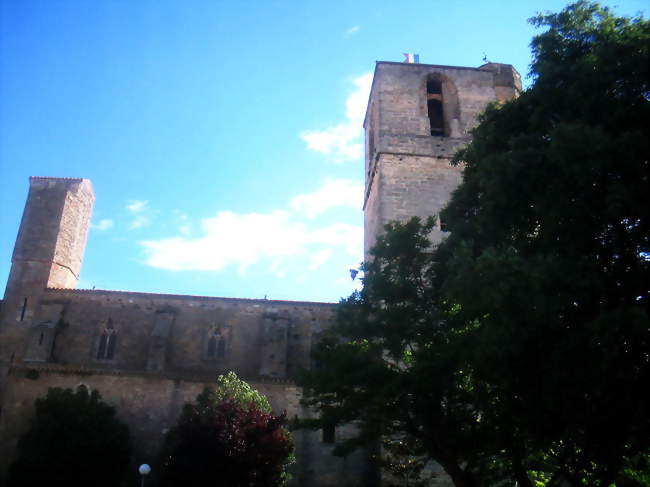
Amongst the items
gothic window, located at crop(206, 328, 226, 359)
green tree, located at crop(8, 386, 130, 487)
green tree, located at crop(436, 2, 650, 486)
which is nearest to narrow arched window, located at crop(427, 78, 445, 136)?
gothic window, located at crop(206, 328, 226, 359)

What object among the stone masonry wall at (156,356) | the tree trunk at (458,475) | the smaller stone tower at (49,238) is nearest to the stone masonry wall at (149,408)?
the stone masonry wall at (156,356)

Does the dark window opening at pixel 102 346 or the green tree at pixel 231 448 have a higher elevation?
the dark window opening at pixel 102 346

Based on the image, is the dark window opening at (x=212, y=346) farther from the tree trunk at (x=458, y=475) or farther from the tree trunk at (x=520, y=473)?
the tree trunk at (x=520, y=473)

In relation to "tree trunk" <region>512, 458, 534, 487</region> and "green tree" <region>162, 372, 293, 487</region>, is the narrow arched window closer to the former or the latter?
"green tree" <region>162, 372, 293, 487</region>

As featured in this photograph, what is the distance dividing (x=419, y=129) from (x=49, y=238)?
16419 mm

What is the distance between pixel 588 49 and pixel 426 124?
44.8ft

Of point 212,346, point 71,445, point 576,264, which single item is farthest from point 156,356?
point 576,264

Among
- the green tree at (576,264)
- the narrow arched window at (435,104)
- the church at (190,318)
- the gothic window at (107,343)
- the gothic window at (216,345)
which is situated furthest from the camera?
the narrow arched window at (435,104)

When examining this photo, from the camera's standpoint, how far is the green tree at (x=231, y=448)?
15523mm

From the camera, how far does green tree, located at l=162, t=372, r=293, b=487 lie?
15523 millimetres

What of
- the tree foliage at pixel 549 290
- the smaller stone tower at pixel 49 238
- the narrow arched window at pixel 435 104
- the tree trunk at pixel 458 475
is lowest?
→ the tree trunk at pixel 458 475

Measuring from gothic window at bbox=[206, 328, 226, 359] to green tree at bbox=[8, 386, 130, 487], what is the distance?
467cm

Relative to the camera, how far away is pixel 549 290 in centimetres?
760

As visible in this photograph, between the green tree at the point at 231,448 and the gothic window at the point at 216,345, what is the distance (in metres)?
5.77
